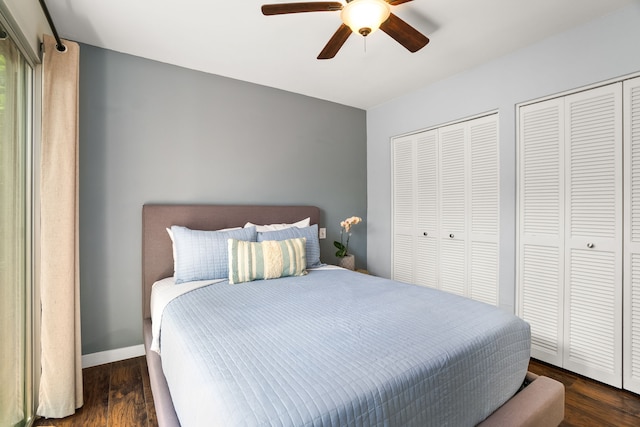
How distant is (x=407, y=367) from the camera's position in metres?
1.09

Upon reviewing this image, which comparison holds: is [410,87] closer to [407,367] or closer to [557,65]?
[557,65]

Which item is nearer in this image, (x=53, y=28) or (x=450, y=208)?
(x=53, y=28)

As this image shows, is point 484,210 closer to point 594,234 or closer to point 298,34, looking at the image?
point 594,234

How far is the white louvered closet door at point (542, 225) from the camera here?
2.29 m

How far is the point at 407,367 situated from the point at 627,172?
2.03 meters

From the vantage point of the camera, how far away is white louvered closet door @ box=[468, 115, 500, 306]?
2675 millimetres

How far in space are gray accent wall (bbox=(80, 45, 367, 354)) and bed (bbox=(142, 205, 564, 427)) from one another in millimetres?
927

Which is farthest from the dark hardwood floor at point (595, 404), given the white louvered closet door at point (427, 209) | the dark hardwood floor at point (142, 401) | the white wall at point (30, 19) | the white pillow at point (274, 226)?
the white wall at point (30, 19)

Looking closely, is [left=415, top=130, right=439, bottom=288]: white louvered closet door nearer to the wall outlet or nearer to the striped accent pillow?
the wall outlet

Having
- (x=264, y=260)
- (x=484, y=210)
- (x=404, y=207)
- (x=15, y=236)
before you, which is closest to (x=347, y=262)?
(x=404, y=207)

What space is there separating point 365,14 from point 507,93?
5.41 feet

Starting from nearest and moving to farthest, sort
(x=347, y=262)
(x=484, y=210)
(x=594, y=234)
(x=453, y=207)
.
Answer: (x=594, y=234)
(x=484, y=210)
(x=453, y=207)
(x=347, y=262)

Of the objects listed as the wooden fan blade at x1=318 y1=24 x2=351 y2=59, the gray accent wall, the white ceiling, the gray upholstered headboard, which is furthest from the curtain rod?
the wooden fan blade at x1=318 y1=24 x2=351 y2=59

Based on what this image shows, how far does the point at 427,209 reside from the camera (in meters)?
3.23
